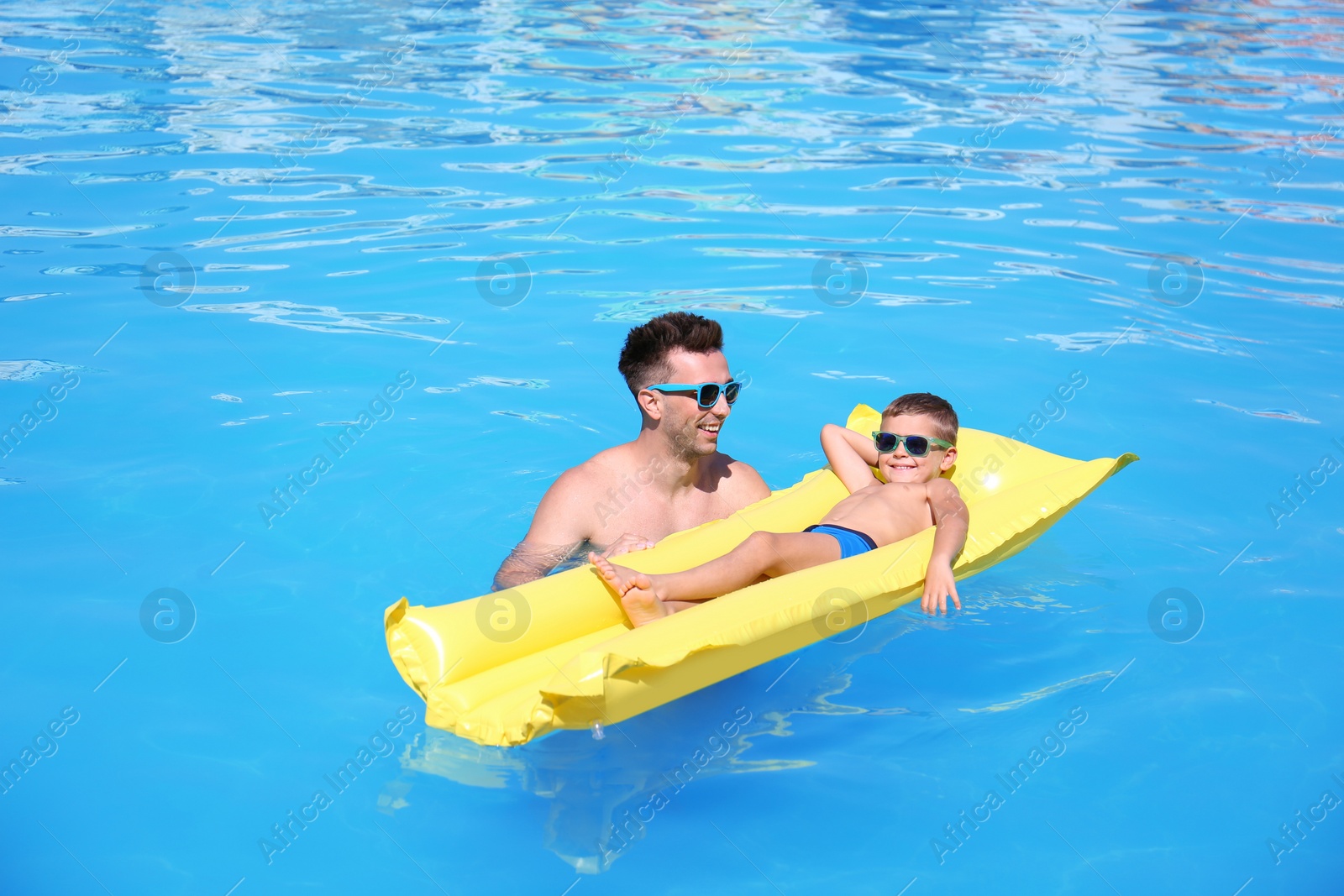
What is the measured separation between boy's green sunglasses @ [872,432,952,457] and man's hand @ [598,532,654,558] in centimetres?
104

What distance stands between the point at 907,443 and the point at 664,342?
1.13 metres

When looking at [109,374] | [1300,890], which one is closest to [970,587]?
[1300,890]

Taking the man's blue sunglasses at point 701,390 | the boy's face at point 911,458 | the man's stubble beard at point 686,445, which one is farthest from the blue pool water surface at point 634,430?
the man's blue sunglasses at point 701,390

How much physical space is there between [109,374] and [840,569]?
170 inches

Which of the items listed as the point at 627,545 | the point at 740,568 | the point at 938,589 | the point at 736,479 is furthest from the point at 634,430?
the point at 938,589

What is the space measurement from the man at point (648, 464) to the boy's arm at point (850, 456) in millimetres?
710

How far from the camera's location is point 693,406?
3.92 metres

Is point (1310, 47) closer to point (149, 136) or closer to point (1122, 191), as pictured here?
point (1122, 191)

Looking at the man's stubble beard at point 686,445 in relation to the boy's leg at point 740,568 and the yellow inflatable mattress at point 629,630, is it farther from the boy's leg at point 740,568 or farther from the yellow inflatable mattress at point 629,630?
the boy's leg at point 740,568

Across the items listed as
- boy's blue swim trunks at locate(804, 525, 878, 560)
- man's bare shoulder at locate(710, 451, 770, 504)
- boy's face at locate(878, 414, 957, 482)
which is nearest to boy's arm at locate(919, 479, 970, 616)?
boy's face at locate(878, 414, 957, 482)

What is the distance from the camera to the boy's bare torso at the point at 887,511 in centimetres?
422

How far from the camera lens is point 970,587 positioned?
4.51m

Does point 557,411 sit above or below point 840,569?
below

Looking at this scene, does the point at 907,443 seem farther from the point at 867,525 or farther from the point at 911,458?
the point at 867,525
